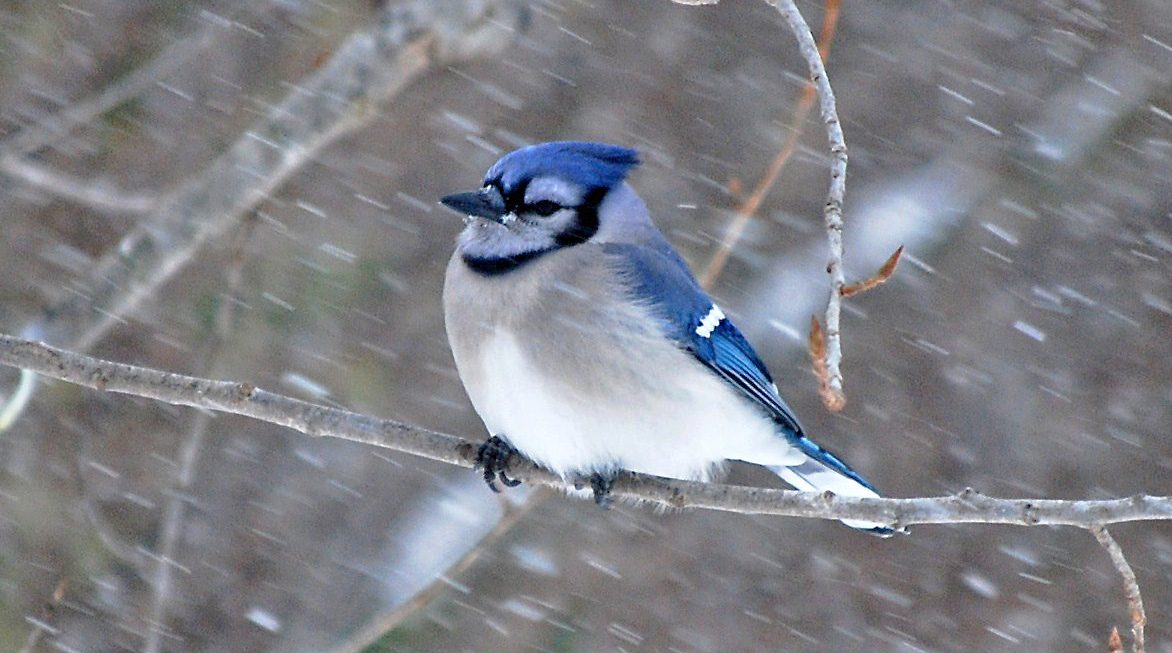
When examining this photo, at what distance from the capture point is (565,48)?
233 inches

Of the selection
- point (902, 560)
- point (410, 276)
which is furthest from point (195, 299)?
point (902, 560)

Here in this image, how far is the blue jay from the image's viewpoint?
3.31 metres

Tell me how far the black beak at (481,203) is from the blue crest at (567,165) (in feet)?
0.11

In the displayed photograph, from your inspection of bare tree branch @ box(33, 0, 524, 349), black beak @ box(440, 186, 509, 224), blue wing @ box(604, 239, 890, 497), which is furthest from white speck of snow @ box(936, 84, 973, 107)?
black beak @ box(440, 186, 509, 224)

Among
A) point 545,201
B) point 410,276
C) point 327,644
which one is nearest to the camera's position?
point 545,201

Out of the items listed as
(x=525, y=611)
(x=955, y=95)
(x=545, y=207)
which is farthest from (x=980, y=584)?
(x=545, y=207)

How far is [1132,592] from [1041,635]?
306 centimetres

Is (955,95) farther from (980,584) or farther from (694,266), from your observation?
(980,584)

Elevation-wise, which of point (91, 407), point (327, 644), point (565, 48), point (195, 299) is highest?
point (565, 48)

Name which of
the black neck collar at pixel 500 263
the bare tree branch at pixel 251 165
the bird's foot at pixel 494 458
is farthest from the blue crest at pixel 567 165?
the bare tree branch at pixel 251 165

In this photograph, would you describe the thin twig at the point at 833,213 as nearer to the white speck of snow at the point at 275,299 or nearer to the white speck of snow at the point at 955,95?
the white speck of snow at the point at 275,299

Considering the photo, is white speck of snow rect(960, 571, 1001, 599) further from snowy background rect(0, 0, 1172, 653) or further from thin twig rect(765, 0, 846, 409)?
thin twig rect(765, 0, 846, 409)

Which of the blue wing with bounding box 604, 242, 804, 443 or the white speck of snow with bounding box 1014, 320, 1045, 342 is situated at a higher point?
the blue wing with bounding box 604, 242, 804, 443

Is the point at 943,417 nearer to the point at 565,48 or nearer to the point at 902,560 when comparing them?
the point at 902,560
